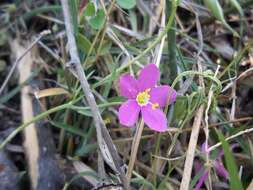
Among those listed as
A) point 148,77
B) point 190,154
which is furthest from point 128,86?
point 190,154

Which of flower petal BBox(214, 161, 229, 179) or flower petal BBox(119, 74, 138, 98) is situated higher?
flower petal BBox(119, 74, 138, 98)

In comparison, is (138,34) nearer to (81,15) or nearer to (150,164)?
(81,15)

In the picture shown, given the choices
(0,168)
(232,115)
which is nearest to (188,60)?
(232,115)

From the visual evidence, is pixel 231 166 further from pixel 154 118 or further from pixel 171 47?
pixel 171 47

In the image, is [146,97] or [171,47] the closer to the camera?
[146,97]

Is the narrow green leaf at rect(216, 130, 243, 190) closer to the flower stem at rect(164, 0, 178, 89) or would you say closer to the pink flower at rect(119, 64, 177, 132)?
the pink flower at rect(119, 64, 177, 132)

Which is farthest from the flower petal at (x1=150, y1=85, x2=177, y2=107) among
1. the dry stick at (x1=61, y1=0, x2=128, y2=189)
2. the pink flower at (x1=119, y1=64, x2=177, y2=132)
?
the dry stick at (x1=61, y1=0, x2=128, y2=189)
